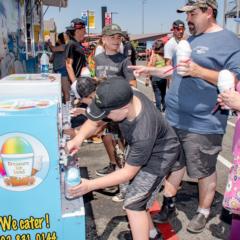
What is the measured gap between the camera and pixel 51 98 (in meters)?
2.61

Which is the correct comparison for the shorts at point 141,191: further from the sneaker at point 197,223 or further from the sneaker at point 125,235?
the sneaker at point 197,223

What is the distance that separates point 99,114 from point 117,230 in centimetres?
128

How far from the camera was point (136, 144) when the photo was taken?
7.46 feet

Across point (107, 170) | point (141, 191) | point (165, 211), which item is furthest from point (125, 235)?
point (107, 170)

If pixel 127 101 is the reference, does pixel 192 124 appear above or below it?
below

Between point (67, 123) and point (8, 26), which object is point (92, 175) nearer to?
point (67, 123)

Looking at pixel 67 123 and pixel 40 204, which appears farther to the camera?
pixel 67 123

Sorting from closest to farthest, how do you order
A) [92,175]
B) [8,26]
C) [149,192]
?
[149,192]
[92,175]
[8,26]

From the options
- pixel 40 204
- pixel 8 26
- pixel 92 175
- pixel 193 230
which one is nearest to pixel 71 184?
pixel 40 204

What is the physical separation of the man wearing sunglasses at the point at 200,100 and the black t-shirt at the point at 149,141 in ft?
1.44

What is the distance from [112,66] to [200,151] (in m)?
1.54

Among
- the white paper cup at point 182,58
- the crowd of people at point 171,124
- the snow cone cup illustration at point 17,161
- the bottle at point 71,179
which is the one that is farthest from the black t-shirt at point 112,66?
the snow cone cup illustration at point 17,161

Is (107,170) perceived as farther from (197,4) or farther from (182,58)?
(197,4)

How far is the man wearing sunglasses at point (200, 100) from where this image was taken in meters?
2.83
